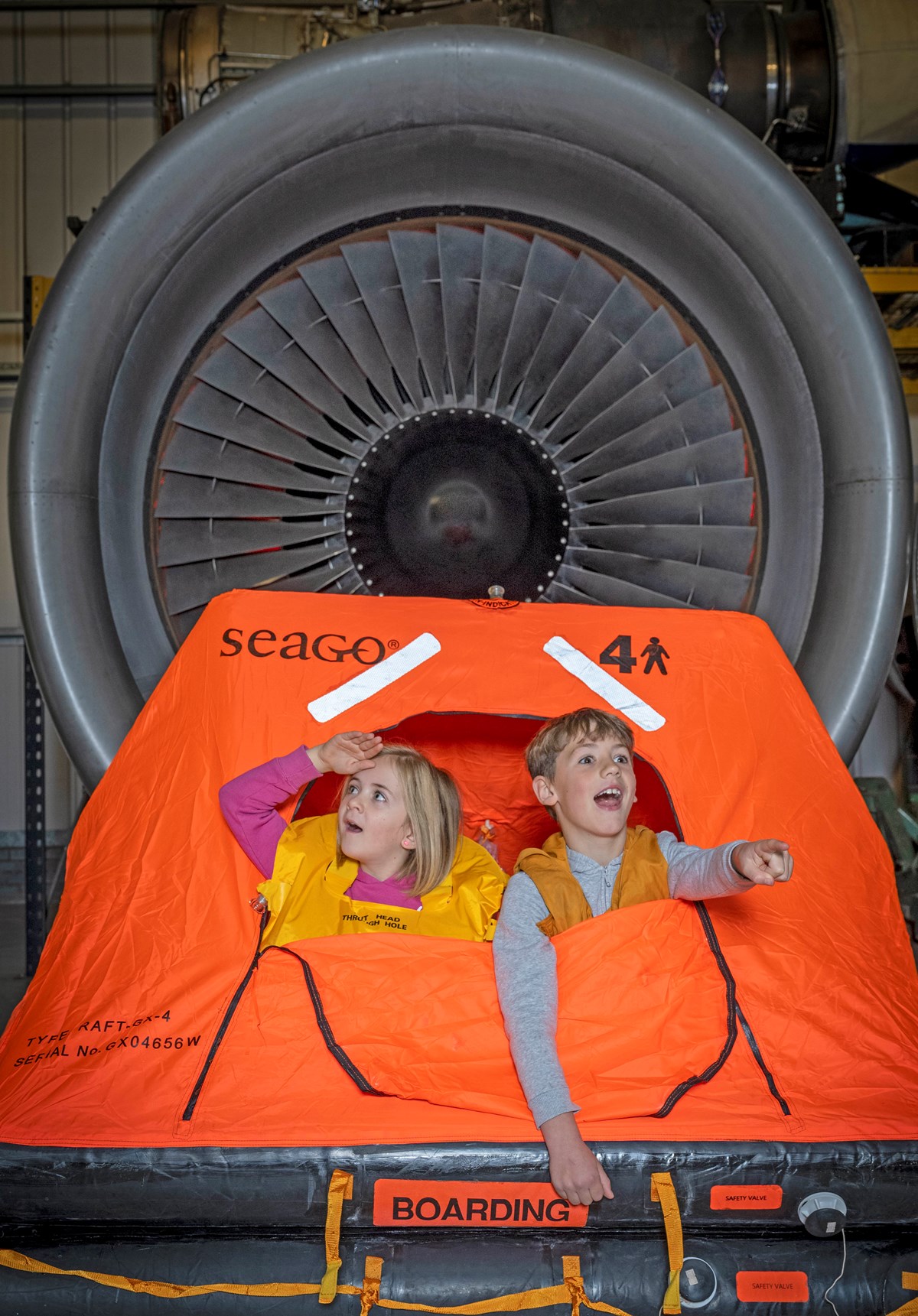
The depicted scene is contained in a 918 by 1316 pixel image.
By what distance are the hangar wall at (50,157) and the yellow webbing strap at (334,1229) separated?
3356 millimetres

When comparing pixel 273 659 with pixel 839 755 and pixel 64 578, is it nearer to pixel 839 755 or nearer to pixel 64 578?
pixel 64 578

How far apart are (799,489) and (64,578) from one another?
4.37 ft

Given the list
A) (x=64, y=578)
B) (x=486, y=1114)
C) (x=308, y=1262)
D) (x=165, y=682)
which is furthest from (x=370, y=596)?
(x=308, y=1262)

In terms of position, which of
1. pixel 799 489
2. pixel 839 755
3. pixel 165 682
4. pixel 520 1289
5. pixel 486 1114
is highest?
pixel 799 489

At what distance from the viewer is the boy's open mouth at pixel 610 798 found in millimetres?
1434

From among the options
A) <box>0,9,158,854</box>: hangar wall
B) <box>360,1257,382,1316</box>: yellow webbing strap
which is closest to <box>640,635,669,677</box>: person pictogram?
<box>360,1257,382,1316</box>: yellow webbing strap

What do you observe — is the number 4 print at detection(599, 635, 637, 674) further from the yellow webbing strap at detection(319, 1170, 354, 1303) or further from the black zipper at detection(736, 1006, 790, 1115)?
the yellow webbing strap at detection(319, 1170, 354, 1303)

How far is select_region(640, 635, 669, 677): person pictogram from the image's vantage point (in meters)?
1.75

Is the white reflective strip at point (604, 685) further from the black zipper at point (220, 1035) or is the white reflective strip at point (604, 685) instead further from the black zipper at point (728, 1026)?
the black zipper at point (220, 1035)

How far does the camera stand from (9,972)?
2.94 m

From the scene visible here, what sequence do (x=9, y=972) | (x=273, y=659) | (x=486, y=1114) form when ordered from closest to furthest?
(x=486, y=1114)
(x=273, y=659)
(x=9, y=972)

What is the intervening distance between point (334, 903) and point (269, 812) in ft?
0.54

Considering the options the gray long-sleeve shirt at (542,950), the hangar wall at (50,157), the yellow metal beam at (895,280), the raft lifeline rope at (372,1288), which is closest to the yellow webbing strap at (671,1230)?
the raft lifeline rope at (372,1288)

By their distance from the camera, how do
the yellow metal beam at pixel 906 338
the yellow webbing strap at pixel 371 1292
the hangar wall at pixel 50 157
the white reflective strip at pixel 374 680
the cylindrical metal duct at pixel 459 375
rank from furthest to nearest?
the hangar wall at pixel 50 157
the yellow metal beam at pixel 906 338
the cylindrical metal duct at pixel 459 375
the white reflective strip at pixel 374 680
the yellow webbing strap at pixel 371 1292
